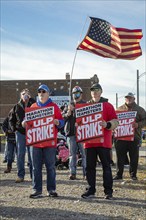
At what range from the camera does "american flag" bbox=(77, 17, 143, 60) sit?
1004 cm

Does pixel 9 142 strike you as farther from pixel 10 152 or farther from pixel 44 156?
pixel 44 156

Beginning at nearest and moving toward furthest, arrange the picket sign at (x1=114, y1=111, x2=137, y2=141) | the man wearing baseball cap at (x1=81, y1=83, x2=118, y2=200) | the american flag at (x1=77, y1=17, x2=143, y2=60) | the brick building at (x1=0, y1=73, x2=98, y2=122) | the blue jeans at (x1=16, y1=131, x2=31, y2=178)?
the man wearing baseball cap at (x1=81, y1=83, x2=118, y2=200) → the blue jeans at (x1=16, y1=131, x2=31, y2=178) → the picket sign at (x1=114, y1=111, x2=137, y2=141) → the american flag at (x1=77, y1=17, x2=143, y2=60) → the brick building at (x1=0, y1=73, x2=98, y2=122)

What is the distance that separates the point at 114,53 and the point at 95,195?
15.1 feet

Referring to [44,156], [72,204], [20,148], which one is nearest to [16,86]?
[20,148]

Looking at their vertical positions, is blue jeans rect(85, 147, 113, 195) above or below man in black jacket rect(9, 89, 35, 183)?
below

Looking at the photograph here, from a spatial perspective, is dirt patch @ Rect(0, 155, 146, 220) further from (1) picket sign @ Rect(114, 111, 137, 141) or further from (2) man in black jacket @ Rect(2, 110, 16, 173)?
(2) man in black jacket @ Rect(2, 110, 16, 173)

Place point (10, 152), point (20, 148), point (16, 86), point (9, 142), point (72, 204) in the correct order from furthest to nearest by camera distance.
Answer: point (16, 86), point (9, 142), point (10, 152), point (20, 148), point (72, 204)

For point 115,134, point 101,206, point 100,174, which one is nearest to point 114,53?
point 115,134

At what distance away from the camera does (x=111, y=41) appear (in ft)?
34.1

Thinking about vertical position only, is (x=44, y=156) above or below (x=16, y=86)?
below

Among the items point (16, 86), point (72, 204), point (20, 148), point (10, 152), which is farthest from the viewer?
point (16, 86)

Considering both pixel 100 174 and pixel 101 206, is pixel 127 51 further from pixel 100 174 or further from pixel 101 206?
pixel 101 206

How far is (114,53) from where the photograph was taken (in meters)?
10.3

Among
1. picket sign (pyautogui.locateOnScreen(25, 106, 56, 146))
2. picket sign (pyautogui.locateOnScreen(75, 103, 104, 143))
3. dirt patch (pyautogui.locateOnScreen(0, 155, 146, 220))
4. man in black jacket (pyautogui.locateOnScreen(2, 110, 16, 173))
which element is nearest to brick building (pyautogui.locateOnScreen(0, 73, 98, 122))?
man in black jacket (pyautogui.locateOnScreen(2, 110, 16, 173))
